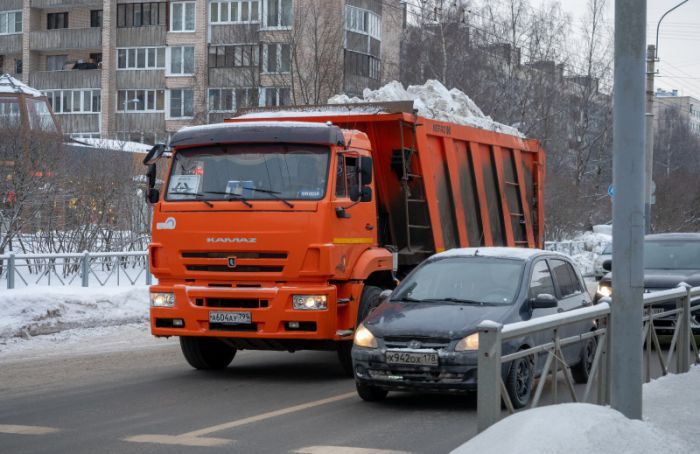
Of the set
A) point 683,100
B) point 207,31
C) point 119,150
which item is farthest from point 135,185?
point 683,100

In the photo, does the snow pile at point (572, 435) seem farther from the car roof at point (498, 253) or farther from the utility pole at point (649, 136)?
the utility pole at point (649, 136)

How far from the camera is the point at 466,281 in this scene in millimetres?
11203

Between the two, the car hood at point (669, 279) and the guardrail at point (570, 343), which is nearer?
the guardrail at point (570, 343)

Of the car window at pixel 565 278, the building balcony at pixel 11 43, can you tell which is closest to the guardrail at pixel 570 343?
the car window at pixel 565 278

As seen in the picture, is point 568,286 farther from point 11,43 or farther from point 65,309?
point 11,43

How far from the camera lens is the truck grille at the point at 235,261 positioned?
11.8 m

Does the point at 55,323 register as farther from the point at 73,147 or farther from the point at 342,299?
the point at 73,147

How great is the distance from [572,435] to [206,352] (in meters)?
6.92

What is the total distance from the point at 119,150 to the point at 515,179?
1595cm

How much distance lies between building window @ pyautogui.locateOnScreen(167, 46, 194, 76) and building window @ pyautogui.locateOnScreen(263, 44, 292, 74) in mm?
20213

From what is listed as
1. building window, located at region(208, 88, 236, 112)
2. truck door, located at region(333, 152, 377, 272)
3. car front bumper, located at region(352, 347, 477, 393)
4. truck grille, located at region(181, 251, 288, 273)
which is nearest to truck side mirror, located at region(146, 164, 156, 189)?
truck grille, located at region(181, 251, 288, 273)

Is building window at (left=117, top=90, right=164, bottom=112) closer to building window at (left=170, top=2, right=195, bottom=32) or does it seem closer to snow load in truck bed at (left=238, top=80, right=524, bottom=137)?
building window at (left=170, top=2, right=195, bottom=32)

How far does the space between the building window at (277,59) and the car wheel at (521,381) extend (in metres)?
30.6

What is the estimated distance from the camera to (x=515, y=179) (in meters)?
17.1
